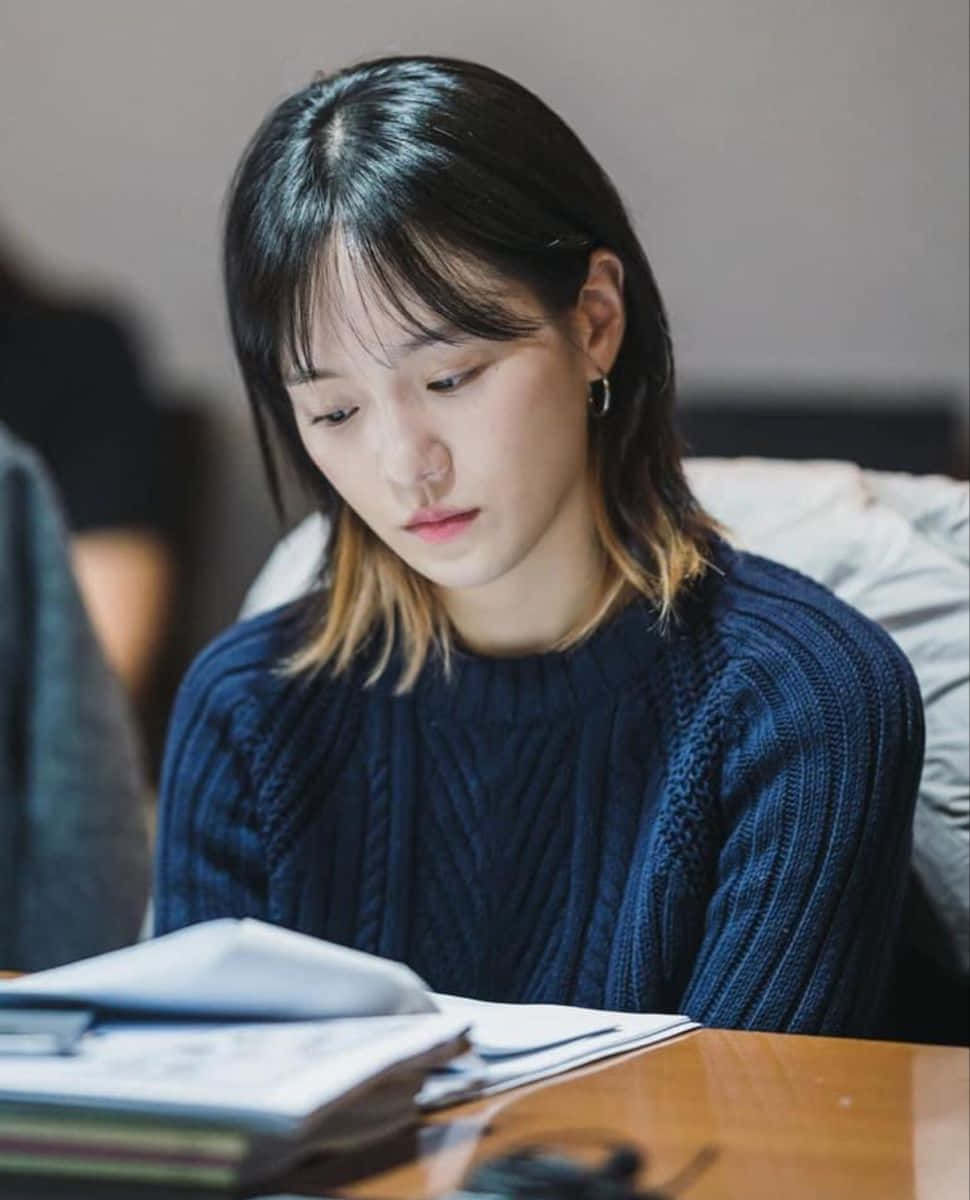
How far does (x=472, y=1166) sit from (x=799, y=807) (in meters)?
0.47

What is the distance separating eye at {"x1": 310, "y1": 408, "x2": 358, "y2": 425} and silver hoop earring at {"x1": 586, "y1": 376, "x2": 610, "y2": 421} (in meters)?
0.17

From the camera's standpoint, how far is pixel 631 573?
4.31 ft

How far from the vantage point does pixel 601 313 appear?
129 centimetres

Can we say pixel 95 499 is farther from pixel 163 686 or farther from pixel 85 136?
pixel 85 136

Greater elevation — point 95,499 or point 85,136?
point 85,136

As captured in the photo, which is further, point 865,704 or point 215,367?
point 215,367

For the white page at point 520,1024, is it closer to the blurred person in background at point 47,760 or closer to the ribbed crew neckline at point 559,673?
the ribbed crew neckline at point 559,673

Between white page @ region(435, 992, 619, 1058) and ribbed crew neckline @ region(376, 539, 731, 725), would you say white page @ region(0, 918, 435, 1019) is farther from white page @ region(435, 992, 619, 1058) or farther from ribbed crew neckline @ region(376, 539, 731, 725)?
ribbed crew neckline @ region(376, 539, 731, 725)

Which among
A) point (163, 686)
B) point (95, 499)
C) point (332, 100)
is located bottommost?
point (163, 686)

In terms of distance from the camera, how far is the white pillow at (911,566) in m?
1.31

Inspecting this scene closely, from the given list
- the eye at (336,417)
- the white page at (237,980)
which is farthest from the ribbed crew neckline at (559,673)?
the white page at (237,980)

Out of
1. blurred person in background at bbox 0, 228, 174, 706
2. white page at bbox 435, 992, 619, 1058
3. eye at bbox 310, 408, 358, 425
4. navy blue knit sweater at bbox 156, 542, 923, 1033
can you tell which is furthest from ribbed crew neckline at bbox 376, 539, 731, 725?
blurred person in background at bbox 0, 228, 174, 706

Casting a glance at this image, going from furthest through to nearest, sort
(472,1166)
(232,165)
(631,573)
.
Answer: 1. (232,165)
2. (631,573)
3. (472,1166)

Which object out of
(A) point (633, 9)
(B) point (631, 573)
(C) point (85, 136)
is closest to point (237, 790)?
(B) point (631, 573)
